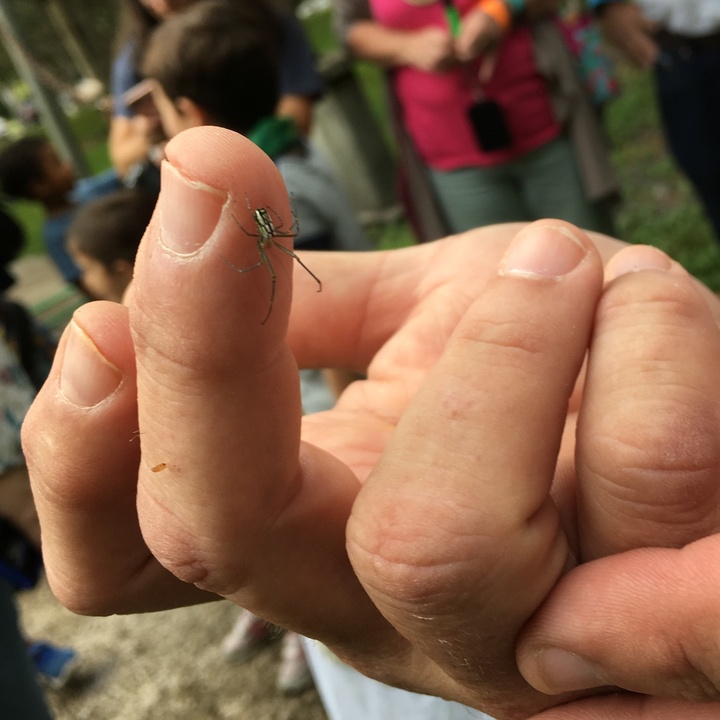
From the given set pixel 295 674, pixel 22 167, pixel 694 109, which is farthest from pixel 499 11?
pixel 22 167

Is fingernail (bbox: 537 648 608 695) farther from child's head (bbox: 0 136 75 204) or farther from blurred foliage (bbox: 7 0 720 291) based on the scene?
child's head (bbox: 0 136 75 204)

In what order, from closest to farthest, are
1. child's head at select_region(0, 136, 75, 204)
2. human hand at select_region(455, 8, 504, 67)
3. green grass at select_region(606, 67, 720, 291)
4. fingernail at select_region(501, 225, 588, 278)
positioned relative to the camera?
fingernail at select_region(501, 225, 588, 278), human hand at select_region(455, 8, 504, 67), child's head at select_region(0, 136, 75, 204), green grass at select_region(606, 67, 720, 291)

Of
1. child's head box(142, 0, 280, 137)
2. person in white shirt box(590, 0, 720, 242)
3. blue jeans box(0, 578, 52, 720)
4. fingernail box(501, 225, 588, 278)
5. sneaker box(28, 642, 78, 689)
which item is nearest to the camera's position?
fingernail box(501, 225, 588, 278)

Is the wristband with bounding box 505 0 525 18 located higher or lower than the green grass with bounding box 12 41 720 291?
higher

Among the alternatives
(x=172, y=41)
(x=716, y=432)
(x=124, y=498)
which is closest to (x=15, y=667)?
(x=124, y=498)

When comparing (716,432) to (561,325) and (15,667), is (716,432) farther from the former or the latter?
(15,667)

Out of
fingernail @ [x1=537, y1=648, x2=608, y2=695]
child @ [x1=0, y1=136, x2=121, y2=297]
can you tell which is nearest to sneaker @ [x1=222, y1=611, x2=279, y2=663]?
fingernail @ [x1=537, y1=648, x2=608, y2=695]

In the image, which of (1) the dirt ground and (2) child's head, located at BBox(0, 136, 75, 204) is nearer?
(1) the dirt ground
